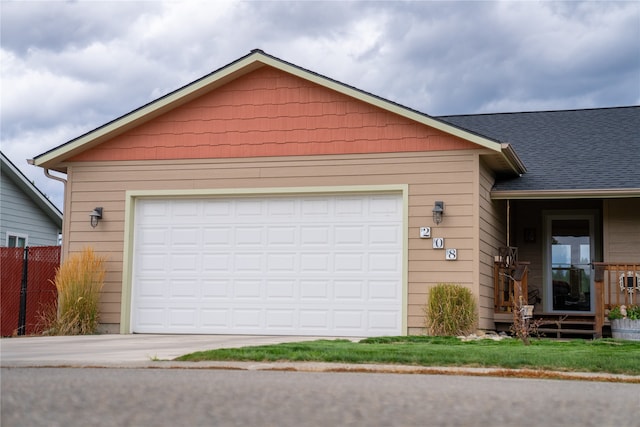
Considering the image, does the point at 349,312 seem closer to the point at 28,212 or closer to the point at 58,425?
the point at 58,425

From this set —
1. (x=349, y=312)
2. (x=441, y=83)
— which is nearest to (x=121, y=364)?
(x=349, y=312)

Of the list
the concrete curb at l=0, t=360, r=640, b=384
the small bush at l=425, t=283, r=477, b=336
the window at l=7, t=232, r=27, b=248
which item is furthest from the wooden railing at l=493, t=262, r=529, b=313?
the window at l=7, t=232, r=27, b=248

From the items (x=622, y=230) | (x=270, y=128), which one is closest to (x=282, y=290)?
(x=270, y=128)

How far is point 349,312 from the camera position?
13844 mm

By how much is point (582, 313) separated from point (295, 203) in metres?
5.97

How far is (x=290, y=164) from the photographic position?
14.3 m

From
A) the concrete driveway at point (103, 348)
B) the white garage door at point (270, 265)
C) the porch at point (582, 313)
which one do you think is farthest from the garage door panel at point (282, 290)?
the porch at point (582, 313)

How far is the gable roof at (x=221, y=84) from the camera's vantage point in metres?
13.5

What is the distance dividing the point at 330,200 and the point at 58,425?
9917 millimetres

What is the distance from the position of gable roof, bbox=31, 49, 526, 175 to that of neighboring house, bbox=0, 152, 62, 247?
6711mm

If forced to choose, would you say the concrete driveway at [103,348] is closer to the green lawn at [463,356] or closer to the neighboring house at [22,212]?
the green lawn at [463,356]

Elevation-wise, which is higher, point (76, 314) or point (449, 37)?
point (449, 37)

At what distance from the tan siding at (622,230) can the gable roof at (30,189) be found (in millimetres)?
14438

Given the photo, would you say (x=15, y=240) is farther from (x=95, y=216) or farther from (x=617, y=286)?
(x=617, y=286)
